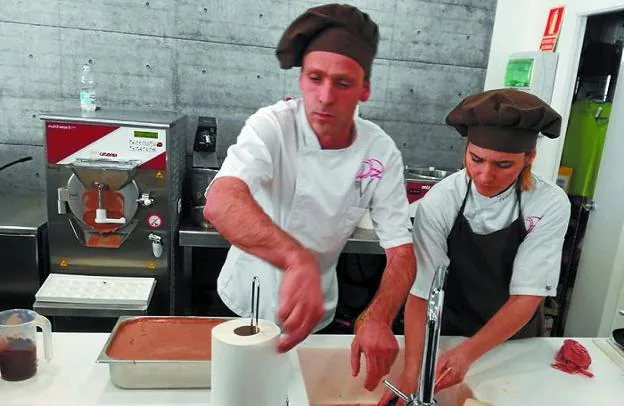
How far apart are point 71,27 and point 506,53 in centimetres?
302

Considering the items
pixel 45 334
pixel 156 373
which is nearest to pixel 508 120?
pixel 156 373

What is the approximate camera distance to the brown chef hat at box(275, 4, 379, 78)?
1.35 meters

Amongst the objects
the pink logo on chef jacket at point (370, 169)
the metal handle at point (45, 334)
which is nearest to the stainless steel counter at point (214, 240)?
the pink logo on chef jacket at point (370, 169)

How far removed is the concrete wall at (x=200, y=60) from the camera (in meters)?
3.30

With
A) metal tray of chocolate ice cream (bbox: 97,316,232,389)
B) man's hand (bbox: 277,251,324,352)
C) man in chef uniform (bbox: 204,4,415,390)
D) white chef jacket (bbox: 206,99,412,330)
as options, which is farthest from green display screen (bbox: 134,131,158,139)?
man's hand (bbox: 277,251,324,352)

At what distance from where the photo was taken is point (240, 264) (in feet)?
6.20

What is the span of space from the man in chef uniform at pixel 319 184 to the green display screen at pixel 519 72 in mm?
2044

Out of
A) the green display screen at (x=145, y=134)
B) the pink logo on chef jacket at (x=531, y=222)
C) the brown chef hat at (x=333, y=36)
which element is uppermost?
the brown chef hat at (x=333, y=36)

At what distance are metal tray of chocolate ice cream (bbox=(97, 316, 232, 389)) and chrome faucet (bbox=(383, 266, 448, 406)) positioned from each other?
528 millimetres

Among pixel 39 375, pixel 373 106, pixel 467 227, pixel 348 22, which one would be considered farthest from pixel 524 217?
pixel 373 106

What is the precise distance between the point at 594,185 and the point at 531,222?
2191 millimetres

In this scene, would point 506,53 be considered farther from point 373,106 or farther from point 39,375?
point 39,375

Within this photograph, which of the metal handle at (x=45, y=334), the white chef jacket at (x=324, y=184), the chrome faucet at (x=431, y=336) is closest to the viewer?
the chrome faucet at (x=431, y=336)

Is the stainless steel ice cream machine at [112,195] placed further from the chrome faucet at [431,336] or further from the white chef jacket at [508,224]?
the chrome faucet at [431,336]
